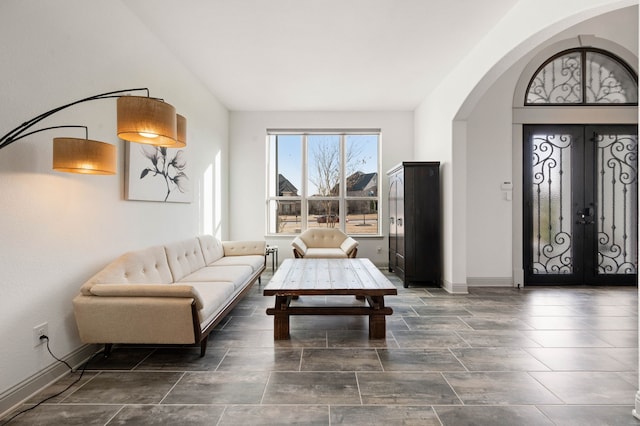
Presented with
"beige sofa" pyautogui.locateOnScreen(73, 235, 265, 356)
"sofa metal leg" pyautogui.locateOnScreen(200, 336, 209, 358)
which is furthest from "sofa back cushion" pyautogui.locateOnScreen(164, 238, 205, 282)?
"sofa metal leg" pyautogui.locateOnScreen(200, 336, 209, 358)

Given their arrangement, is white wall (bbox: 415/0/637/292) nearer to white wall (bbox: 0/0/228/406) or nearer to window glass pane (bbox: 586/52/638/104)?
window glass pane (bbox: 586/52/638/104)

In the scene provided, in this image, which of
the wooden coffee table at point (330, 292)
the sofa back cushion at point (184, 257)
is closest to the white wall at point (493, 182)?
the wooden coffee table at point (330, 292)

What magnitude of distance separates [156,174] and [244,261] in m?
1.54

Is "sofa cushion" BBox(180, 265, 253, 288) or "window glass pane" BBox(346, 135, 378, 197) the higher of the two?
"window glass pane" BBox(346, 135, 378, 197)

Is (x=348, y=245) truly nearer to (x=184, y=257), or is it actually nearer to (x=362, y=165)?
(x=362, y=165)

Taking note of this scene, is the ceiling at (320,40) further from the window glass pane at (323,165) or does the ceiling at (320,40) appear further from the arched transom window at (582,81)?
the arched transom window at (582,81)

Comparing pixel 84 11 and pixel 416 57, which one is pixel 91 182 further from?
pixel 416 57

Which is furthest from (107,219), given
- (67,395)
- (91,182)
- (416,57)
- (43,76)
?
(416,57)

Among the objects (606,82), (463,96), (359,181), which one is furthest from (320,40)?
(606,82)

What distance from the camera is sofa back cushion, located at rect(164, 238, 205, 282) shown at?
3230mm

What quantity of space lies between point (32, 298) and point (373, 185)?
5218mm

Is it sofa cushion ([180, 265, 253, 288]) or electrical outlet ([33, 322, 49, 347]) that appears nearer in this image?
electrical outlet ([33, 322, 49, 347])

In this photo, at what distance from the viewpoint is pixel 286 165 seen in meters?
6.23

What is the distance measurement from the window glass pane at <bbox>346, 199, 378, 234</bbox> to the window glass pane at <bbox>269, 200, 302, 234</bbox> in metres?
1.01
